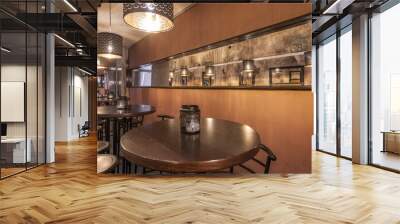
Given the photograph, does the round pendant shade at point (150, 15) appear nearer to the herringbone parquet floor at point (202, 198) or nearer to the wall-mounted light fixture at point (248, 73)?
the herringbone parquet floor at point (202, 198)

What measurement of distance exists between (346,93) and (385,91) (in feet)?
3.05

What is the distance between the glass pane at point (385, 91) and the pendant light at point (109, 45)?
454 cm

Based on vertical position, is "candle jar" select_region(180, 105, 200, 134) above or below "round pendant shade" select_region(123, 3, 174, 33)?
below

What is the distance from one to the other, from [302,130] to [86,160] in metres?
4.44

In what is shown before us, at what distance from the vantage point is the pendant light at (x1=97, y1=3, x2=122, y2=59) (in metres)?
4.27

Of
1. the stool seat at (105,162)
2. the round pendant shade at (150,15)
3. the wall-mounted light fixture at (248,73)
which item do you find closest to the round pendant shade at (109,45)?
the stool seat at (105,162)

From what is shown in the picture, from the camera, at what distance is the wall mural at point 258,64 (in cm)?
407

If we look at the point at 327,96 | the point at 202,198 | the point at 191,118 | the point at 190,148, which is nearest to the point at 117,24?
the point at 202,198

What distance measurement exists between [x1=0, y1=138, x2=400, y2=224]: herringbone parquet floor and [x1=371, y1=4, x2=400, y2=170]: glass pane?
92cm

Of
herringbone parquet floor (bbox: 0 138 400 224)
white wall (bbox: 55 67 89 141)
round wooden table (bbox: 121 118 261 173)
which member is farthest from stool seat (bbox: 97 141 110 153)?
white wall (bbox: 55 67 89 141)

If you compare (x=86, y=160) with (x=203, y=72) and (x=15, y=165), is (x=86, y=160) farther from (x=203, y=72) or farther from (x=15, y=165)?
(x=203, y=72)

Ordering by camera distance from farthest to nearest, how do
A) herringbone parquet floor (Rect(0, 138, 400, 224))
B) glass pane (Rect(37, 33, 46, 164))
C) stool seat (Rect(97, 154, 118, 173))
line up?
glass pane (Rect(37, 33, 46, 164)), stool seat (Rect(97, 154, 118, 173)), herringbone parquet floor (Rect(0, 138, 400, 224))

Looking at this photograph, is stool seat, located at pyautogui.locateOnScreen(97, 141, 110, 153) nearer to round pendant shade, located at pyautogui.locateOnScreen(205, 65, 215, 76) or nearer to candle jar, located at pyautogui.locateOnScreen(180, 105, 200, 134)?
round pendant shade, located at pyautogui.locateOnScreen(205, 65, 215, 76)

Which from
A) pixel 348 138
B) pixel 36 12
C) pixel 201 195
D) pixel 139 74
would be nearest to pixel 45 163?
pixel 36 12
